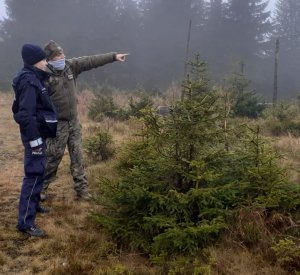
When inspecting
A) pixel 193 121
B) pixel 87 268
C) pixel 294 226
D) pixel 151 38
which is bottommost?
pixel 87 268

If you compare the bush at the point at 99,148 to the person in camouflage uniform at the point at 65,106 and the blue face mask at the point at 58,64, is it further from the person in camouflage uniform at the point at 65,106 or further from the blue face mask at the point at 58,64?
the blue face mask at the point at 58,64

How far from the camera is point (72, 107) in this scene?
5957 mm

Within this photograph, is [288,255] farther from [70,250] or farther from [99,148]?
[99,148]

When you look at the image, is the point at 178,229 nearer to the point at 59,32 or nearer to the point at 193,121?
the point at 193,121

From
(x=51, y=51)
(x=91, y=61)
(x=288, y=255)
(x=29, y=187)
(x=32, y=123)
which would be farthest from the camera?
(x=91, y=61)

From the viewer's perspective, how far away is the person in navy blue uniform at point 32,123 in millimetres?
4759

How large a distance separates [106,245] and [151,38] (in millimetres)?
37188

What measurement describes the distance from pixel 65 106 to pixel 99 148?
2.64 m

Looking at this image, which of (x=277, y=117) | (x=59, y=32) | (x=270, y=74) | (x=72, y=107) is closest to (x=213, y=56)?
(x=270, y=74)

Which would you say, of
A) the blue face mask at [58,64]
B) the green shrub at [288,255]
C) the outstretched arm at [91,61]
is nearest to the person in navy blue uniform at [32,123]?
the blue face mask at [58,64]

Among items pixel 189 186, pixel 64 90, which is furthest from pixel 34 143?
pixel 189 186

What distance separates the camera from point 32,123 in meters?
4.73

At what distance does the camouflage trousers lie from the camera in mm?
5910

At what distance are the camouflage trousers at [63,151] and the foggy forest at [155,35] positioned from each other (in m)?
29.8
